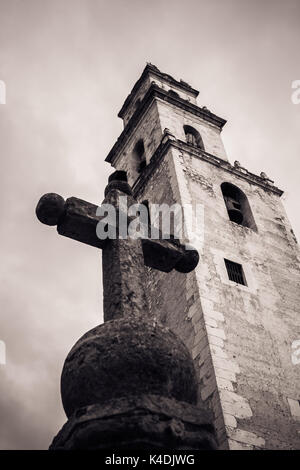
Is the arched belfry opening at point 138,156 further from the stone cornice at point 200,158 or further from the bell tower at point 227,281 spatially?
the stone cornice at point 200,158

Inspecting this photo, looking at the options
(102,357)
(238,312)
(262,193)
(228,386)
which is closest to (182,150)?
Result: (262,193)

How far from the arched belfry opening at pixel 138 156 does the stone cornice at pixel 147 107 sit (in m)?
0.82

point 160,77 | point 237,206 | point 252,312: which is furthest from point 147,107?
point 252,312

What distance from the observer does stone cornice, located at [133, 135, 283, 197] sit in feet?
43.0

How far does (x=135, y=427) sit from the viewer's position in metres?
2.14

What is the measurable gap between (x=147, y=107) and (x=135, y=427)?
15.1 metres

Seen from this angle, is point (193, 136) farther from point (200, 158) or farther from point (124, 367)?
point (124, 367)

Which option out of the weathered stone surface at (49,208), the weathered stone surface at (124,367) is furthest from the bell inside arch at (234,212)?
the weathered stone surface at (124,367)

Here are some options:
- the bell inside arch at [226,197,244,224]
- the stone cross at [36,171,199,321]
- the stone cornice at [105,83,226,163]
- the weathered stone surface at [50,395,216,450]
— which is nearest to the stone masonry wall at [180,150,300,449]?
the bell inside arch at [226,197,244,224]

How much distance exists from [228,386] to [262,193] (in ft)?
26.0

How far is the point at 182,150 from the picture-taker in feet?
43.0

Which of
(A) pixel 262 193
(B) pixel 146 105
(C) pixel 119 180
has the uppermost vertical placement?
(B) pixel 146 105

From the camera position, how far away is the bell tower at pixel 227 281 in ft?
25.1
